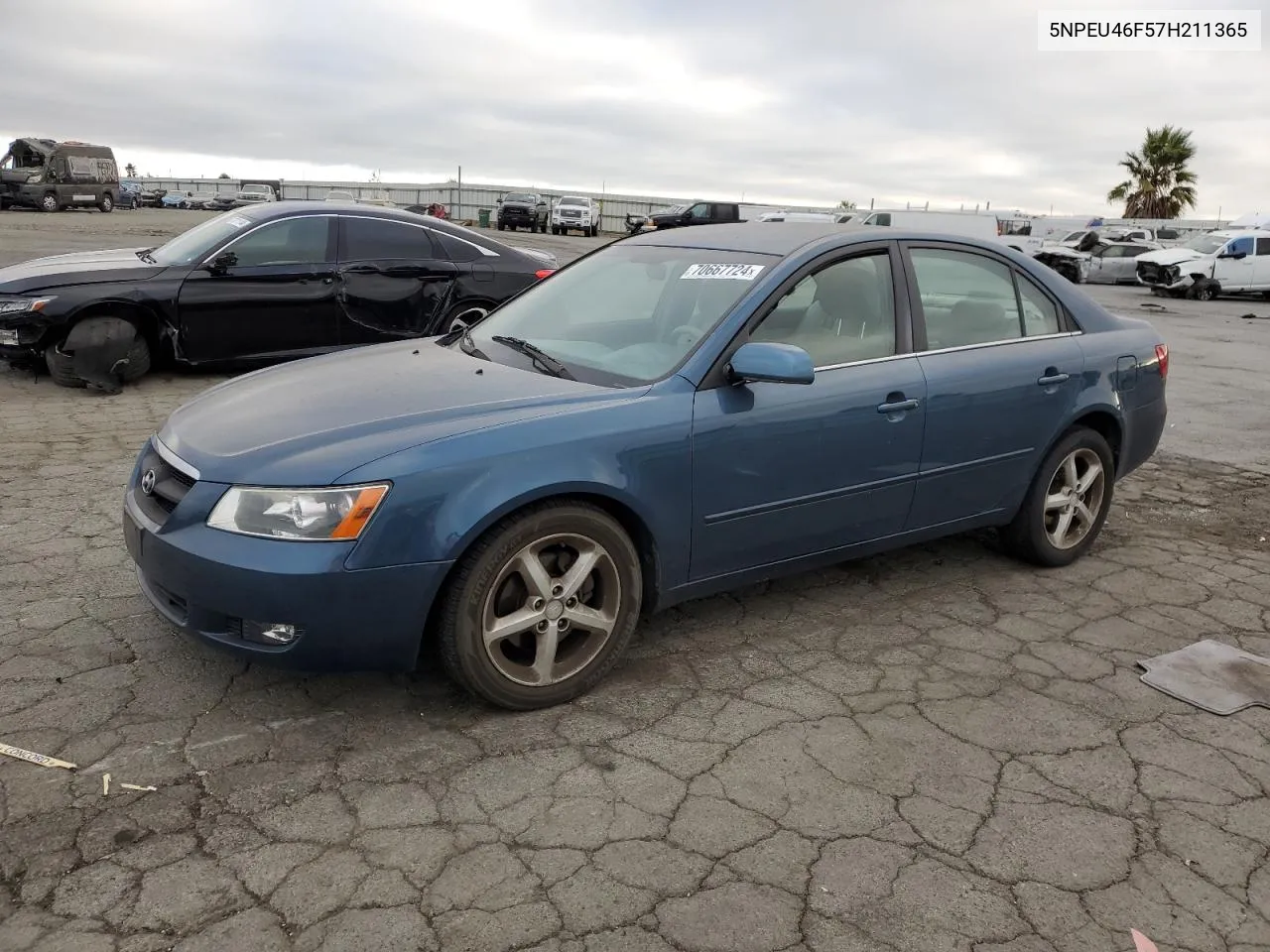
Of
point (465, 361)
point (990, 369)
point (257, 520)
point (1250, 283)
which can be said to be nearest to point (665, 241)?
point (465, 361)

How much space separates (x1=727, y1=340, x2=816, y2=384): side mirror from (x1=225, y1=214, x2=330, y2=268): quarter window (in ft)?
18.5

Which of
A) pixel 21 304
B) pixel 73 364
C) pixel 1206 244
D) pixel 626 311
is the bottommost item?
pixel 73 364

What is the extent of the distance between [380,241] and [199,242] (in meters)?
1.39

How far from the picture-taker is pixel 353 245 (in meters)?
8.27

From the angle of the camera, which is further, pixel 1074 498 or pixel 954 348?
pixel 1074 498

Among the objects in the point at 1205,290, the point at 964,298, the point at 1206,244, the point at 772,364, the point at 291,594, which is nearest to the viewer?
the point at 291,594

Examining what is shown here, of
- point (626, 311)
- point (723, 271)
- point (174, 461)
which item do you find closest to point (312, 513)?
point (174, 461)

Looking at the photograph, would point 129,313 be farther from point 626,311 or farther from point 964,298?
point 964,298

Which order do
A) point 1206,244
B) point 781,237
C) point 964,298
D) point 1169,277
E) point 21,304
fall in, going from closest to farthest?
1. point 781,237
2. point 964,298
3. point 21,304
4. point 1169,277
5. point 1206,244

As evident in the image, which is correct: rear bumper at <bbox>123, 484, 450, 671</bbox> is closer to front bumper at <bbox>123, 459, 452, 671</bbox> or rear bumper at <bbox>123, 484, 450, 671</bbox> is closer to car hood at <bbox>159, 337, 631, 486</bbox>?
front bumper at <bbox>123, 459, 452, 671</bbox>

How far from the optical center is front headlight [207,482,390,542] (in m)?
2.90

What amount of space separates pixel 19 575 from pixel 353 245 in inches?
184

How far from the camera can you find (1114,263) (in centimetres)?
3066

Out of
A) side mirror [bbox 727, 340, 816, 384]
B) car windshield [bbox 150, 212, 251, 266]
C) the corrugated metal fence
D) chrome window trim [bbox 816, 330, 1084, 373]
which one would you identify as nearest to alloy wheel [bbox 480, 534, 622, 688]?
side mirror [bbox 727, 340, 816, 384]
